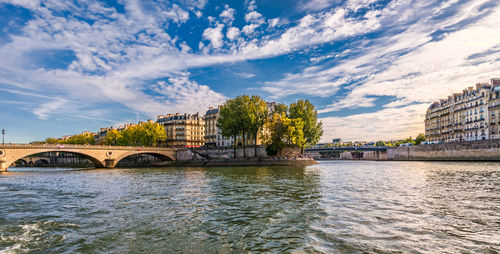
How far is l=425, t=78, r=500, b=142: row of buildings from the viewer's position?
238 feet

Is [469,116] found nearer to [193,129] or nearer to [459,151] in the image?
[459,151]

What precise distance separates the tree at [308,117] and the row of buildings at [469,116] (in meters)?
41.1

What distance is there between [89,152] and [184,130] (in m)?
48.9

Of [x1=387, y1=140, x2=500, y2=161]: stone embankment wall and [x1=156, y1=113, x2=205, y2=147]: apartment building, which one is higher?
[x1=156, y1=113, x2=205, y2=147]: apartment building

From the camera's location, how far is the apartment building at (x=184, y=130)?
11241 centimetres

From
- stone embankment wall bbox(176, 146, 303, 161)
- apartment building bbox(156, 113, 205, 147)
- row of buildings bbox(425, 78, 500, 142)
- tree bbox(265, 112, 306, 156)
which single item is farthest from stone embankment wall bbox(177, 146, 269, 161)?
row of buildings bbox(425, 78, 500, 142)

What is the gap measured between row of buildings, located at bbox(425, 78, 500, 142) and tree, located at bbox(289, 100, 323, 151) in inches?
1617

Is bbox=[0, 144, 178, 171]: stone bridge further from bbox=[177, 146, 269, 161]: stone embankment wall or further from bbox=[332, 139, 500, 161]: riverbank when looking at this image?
bbox=[332, 139, 500, 161]: riverbank

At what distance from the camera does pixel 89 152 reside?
2552 inches

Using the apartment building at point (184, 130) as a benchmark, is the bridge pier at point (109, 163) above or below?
below

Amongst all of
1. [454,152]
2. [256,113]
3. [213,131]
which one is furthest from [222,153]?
[454,152]

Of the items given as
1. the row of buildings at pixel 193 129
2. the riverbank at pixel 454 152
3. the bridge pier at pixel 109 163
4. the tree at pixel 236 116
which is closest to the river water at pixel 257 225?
the tree at pixel 236 116

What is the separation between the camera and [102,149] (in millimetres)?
66875

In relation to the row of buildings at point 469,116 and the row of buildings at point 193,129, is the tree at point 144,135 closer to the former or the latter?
the row of buildings at point 193,129
